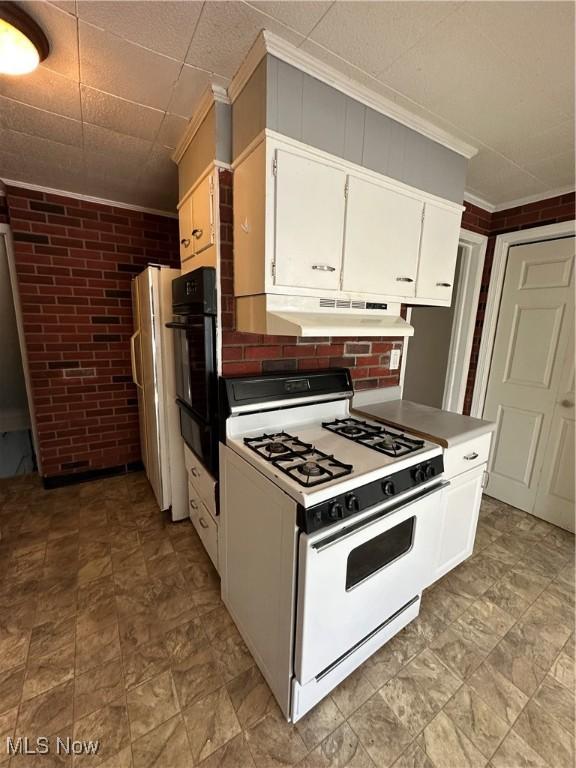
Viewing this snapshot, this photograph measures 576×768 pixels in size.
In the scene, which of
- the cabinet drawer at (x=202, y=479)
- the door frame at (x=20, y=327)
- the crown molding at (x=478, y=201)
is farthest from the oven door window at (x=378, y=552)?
the door frame at (x=20, y=327)

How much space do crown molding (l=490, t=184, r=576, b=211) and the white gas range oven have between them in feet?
7.24

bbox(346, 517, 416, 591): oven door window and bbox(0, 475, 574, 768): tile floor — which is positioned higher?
bbox(346, 517, 416, 591): oven door window

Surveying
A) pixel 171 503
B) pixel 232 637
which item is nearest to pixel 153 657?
pixel 232 637

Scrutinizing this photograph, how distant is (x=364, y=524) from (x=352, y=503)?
0.40ft


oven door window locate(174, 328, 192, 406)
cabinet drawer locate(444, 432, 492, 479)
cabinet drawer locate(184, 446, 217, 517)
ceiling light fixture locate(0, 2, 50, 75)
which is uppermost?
ceiling light fixture locate(0, 2, 50, 75)

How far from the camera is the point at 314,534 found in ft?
3.41

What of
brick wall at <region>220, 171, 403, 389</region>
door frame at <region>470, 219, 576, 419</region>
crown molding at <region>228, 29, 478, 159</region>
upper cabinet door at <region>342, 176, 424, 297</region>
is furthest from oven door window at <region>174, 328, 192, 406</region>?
door frame at <region>470, 219, 576, 419</region>

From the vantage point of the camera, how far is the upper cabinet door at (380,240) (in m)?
1.50

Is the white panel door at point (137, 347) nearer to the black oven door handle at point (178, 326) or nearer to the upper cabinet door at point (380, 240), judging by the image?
the black oven door handle at point (178, 326)

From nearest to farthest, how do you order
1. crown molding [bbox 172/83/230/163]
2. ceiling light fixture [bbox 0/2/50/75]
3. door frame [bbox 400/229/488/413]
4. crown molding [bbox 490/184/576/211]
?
ceiling light fixture [bbox 0/2/50/75] < crown molding [bbox 172/83/230/163] < crown molding [bbox 490/184/576/211] < door frame [bbox 400/229/488/413]

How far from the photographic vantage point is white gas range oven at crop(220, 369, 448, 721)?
1.09 meters

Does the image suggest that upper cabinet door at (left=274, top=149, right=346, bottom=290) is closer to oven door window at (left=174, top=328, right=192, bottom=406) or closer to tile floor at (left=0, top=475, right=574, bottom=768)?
oven door window at (left=174, top=328, right=192, bottom=406)

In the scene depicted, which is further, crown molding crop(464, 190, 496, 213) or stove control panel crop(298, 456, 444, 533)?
crown molding crop(464, 190, 496, 213)

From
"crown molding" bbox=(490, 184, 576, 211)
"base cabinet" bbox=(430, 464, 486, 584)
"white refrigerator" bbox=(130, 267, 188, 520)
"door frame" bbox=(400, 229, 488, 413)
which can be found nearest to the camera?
"base cabinet" bbox=(430, 464, 486, 584)
